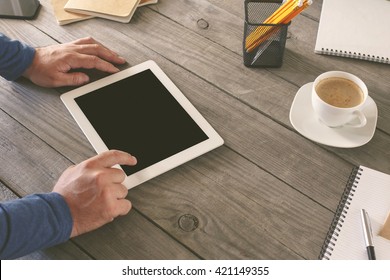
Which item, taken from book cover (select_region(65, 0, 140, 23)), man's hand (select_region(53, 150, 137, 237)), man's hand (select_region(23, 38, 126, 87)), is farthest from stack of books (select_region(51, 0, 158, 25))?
man's hand (select_region(53, 150, 137, 237))

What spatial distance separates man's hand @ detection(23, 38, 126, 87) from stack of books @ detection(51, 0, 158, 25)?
114 millimetres

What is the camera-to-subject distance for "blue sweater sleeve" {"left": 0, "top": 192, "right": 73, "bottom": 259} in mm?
801

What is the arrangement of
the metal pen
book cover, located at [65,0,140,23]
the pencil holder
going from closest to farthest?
the metal pen
the pencil holder
book cover, located at [65,0,140,23]

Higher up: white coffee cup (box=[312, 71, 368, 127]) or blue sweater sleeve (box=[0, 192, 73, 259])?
white coffee cup (box=[312, 71, 368, 127])

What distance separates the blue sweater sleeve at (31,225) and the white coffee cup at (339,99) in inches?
20.0

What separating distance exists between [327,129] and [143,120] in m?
0.37

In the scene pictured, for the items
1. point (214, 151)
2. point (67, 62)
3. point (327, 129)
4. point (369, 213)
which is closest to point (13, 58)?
point (67, 62)

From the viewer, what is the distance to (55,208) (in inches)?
33.6

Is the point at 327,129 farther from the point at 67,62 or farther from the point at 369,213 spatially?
the point at 67,62

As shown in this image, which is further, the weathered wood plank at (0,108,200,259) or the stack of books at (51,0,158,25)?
the stack of books at (51,0,158,25)

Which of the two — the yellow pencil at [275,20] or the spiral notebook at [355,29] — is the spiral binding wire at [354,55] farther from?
the yellow pencil at [275,20]

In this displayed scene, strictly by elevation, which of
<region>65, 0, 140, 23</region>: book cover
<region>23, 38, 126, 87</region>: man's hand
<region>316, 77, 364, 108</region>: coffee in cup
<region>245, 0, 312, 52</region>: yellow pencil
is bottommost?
<region>23, 38, 126, 87</region>: man's hand

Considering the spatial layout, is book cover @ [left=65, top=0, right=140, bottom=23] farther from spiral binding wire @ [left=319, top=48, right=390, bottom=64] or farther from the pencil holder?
spiral binding wire @ [left=319, top=48, right=390, bottom=64]
